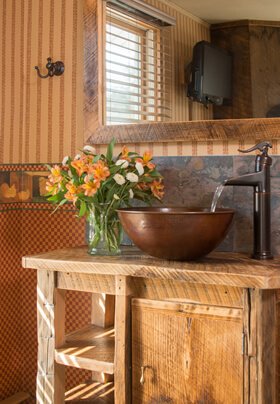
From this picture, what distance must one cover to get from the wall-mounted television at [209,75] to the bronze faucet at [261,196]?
0.31 m

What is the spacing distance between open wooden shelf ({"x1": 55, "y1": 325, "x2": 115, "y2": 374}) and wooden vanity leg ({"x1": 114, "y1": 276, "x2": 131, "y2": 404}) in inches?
2.3

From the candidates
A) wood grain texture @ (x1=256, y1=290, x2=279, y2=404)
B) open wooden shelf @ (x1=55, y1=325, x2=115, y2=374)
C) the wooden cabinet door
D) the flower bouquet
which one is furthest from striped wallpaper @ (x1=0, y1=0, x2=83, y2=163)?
wood grain texture @ (x1=256, y1=290, x2=279, y2=404)

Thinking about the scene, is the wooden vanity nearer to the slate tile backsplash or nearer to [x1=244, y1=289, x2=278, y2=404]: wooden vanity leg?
[x1=244, y1=289, x2=278, y2=404]: wooden vanity leg

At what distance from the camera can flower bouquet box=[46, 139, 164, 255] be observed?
2.06 metres

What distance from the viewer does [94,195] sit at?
211 centimetres

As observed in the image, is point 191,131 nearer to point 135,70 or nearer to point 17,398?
point 135,70

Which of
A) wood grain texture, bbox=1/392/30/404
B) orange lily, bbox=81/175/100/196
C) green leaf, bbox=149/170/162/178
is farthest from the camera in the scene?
wood grain texture, bbox=1/392/30/404

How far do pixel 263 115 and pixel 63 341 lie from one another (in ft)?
3.68

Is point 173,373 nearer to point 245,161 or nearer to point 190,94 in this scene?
point 245,161

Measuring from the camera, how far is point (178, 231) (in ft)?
5.96

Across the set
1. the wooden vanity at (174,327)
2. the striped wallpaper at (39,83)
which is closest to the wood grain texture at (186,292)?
the wooden vanity at (174,327)

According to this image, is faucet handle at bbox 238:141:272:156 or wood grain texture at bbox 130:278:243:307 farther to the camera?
faucet handle at bbox 238:141:272:156

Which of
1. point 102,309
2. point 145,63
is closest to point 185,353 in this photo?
point 102,309

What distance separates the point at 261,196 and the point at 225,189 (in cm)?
27
